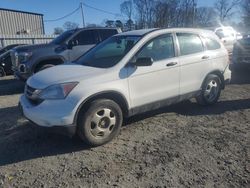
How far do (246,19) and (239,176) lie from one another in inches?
3045

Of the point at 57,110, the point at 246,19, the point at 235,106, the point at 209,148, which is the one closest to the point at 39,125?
the point at 57,110

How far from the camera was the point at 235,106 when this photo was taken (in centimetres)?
669

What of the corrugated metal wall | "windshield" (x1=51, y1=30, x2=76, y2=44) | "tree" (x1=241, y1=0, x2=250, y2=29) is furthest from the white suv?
"tree" (x1=241, y1=0, x2=250, y2=29)

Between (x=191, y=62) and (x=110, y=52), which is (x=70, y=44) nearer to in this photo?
(x=110, y=52)

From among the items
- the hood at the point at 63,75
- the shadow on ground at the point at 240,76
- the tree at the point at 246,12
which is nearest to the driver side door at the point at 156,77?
the hood at the point at 63,75

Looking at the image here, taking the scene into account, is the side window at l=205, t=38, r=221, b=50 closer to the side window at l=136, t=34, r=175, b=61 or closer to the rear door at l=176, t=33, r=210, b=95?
the rear door at l=176, t=33, r=210, b=95

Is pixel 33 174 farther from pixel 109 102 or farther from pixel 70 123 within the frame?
pixel 109 102

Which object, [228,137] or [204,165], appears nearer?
[204,165]

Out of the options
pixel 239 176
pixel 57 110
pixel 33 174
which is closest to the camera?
pixel 239 176

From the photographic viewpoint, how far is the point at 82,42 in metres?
10.1

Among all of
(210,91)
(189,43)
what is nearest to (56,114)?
(189,43)

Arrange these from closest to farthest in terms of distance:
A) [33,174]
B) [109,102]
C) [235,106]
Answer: [33,174], [109,102], [235,106]

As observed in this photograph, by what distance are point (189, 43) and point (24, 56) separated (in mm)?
5431

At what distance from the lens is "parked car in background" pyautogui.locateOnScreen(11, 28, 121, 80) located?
9.07 m
